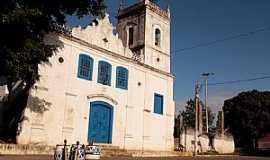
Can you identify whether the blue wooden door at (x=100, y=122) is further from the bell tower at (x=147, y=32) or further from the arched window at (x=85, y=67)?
the bell tower at (x=147, y=32)

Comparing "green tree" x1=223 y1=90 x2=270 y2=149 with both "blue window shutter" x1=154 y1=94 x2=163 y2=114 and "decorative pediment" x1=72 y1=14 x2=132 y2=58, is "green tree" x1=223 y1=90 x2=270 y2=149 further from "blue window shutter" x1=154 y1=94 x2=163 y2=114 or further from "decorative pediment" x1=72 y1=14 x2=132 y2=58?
"decorative pediment" x1=72 y1=14 x2=132 y2=58

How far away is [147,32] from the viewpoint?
26484 millimetres

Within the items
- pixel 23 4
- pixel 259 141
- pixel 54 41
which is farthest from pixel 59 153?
pixel 259 141

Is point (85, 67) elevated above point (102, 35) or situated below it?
below

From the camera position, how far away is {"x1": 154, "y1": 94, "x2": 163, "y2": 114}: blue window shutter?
26.2m

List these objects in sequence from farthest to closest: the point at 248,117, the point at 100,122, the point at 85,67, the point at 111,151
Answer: the point at 248,117 → the point at 100,122 → the point at 85,67 → the point at 111,151

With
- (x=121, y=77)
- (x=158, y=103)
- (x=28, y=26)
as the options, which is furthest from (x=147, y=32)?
(x=28, y=26)

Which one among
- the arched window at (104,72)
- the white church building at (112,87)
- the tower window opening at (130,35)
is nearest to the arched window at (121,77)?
the white church building at (112,87)

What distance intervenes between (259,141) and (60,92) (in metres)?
39.4

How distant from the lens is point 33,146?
17.9 m

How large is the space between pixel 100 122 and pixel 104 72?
332 cm

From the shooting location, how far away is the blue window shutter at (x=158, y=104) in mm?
26217

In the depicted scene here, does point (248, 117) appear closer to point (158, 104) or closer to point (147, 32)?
point (158, 104)

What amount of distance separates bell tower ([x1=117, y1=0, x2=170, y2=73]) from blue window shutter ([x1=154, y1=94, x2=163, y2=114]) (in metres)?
2.36
